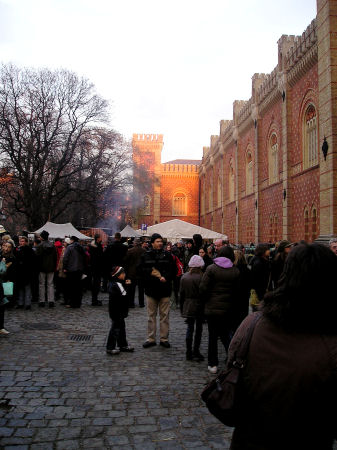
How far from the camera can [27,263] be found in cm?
1093

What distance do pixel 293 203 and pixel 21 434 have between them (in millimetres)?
18241

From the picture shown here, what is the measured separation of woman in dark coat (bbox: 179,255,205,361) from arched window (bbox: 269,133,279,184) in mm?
17602

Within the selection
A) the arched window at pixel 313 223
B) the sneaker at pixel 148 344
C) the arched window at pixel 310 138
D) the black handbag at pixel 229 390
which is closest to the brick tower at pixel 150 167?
the arched window at pixel 310 138

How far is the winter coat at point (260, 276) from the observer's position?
667cm

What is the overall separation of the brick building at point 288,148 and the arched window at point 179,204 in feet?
40.4

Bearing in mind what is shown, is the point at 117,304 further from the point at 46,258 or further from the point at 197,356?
the point at 46,258

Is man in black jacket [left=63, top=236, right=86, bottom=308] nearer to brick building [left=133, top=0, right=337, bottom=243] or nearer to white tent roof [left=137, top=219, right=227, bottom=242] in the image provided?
white tent roof [left=137, top=219, right=227, bottom=242]

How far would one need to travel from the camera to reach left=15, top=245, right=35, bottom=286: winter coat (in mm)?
10758

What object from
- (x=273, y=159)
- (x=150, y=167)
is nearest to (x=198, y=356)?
(x=273, y=159)

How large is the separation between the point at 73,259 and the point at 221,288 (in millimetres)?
6526

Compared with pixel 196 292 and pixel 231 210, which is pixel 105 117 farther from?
pixel 196 292

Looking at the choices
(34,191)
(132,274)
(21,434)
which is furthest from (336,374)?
(34,191)

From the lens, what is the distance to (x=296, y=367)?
169cm

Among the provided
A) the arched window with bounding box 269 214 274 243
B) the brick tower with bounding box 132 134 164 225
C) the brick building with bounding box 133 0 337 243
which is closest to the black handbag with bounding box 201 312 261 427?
the brick building with bounding box 133 0 337 243
